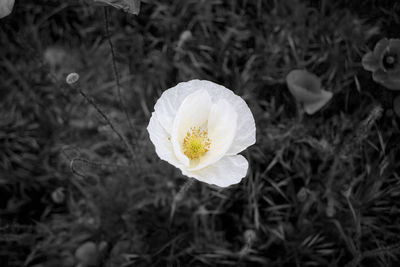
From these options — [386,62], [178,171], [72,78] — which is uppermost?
[72,78]

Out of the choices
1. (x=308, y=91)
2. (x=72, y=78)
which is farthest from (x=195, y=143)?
(x=308, y=91)

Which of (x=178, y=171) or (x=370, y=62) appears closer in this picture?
(x=370, y=62)

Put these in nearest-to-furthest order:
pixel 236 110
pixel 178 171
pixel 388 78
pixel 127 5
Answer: pixel 127 5 < pixel 236 110 < pixel 388 78 < pixel 178 171

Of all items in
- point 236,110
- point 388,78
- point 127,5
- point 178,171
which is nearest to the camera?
point 127,5

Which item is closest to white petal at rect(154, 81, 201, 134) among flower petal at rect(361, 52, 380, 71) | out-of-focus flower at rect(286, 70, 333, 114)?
out-of-focus flower at rect(286, 70, 333, 114)

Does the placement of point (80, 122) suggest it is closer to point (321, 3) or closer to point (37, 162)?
point (37, 162)

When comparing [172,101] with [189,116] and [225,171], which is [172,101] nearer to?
[189,116]

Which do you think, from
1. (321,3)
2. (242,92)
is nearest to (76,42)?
(242,92)

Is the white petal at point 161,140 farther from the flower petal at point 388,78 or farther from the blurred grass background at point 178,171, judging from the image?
the flower petal at point 388,78

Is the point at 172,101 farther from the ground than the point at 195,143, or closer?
farther from the ground
